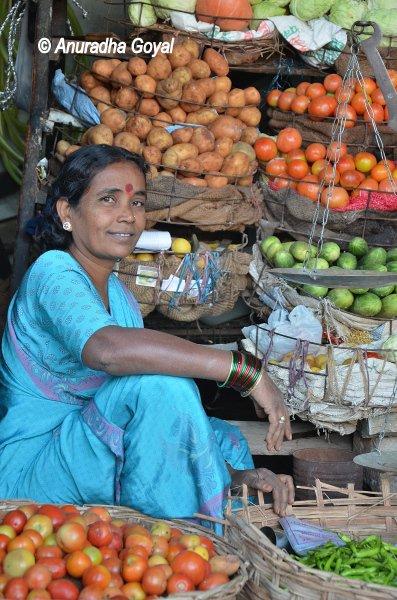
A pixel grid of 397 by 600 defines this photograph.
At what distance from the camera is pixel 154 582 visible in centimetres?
213

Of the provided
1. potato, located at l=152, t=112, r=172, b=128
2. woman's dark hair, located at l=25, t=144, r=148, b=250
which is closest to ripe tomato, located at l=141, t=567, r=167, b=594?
woman's dark hair, located at l=25, t=144, r=148, b=250

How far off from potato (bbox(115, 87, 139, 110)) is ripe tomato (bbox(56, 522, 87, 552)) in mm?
2153

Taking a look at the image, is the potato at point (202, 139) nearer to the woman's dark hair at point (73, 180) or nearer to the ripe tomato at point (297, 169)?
the ripe tomato at point (297, 169)

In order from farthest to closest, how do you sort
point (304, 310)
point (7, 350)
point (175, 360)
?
point (304, 310), point (7, 350), point (175, 360)

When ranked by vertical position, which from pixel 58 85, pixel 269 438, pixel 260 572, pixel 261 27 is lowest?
pixel 260 572

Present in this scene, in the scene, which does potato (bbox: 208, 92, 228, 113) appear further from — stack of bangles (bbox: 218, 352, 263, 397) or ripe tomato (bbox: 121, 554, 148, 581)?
ripe tomato (bbox: 121, 554, 148, 581)

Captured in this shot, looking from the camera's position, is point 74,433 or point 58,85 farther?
point 58,85

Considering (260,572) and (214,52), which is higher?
(214,52)

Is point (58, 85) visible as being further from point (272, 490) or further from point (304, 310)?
point (272, 490)

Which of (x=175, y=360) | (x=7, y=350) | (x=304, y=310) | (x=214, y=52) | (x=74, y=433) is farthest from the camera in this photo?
(x=214, y=52)

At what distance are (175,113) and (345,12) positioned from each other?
995 millimetres

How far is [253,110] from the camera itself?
4.15 m

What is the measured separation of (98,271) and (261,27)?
1.65 metres

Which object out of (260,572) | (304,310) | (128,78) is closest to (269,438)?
(260,572)
